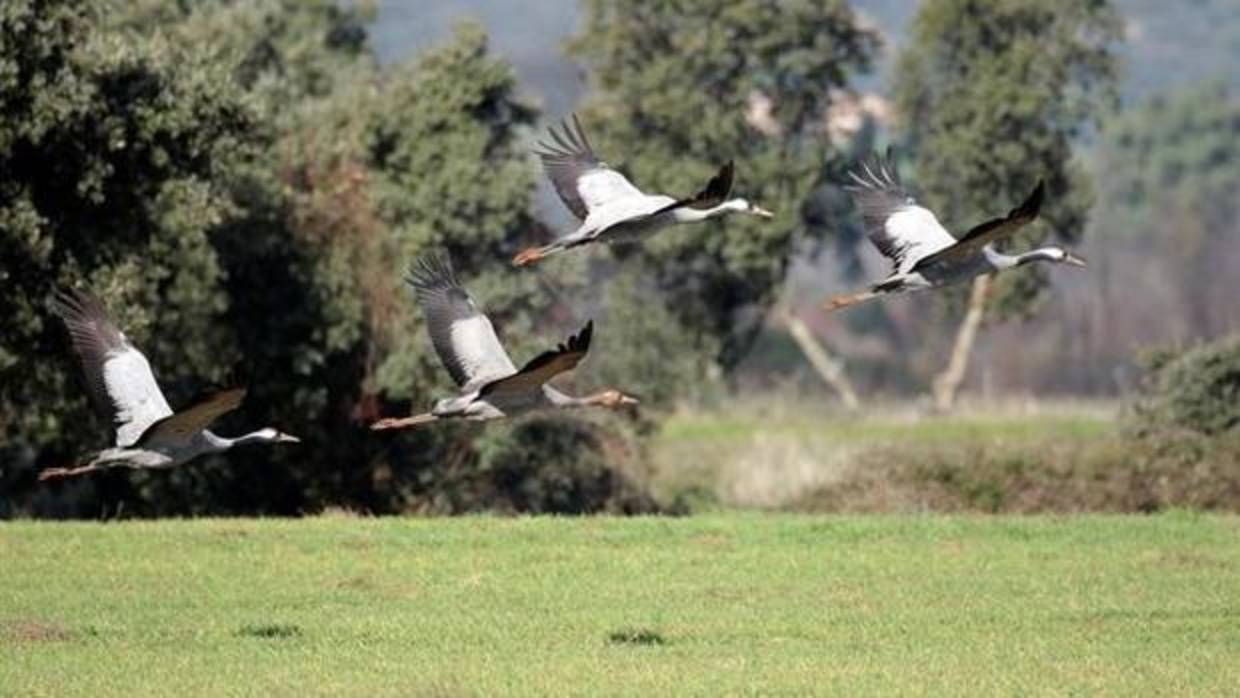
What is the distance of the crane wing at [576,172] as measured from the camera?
62.4 feet

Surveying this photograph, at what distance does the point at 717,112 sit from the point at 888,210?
28.5 m

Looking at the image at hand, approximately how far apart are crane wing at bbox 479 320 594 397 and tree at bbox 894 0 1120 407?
102 feet

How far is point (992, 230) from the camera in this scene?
17625mm

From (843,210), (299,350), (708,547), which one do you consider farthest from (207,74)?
(843,210)

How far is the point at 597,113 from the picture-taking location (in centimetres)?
4800

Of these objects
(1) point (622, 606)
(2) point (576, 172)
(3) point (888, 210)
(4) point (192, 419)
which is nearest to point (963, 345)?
(3) point (888, 210)

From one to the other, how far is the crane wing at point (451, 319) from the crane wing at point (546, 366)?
0.74 metres

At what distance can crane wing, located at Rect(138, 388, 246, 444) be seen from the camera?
1702 centimetres

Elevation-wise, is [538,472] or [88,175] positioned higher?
[88,175]

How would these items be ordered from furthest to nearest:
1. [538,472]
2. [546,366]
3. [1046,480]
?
[538,472] → [1046,480] → [546,366]

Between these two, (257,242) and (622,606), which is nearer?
(622,606)

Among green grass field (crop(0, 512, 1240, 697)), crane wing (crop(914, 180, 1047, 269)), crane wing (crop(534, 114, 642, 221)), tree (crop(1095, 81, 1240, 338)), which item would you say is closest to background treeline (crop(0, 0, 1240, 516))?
green grass field (crop(0, 512, 1240, 697))

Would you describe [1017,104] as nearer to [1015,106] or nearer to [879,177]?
[1015,106]

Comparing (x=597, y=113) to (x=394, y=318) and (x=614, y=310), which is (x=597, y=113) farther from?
(x=394, y=318)
